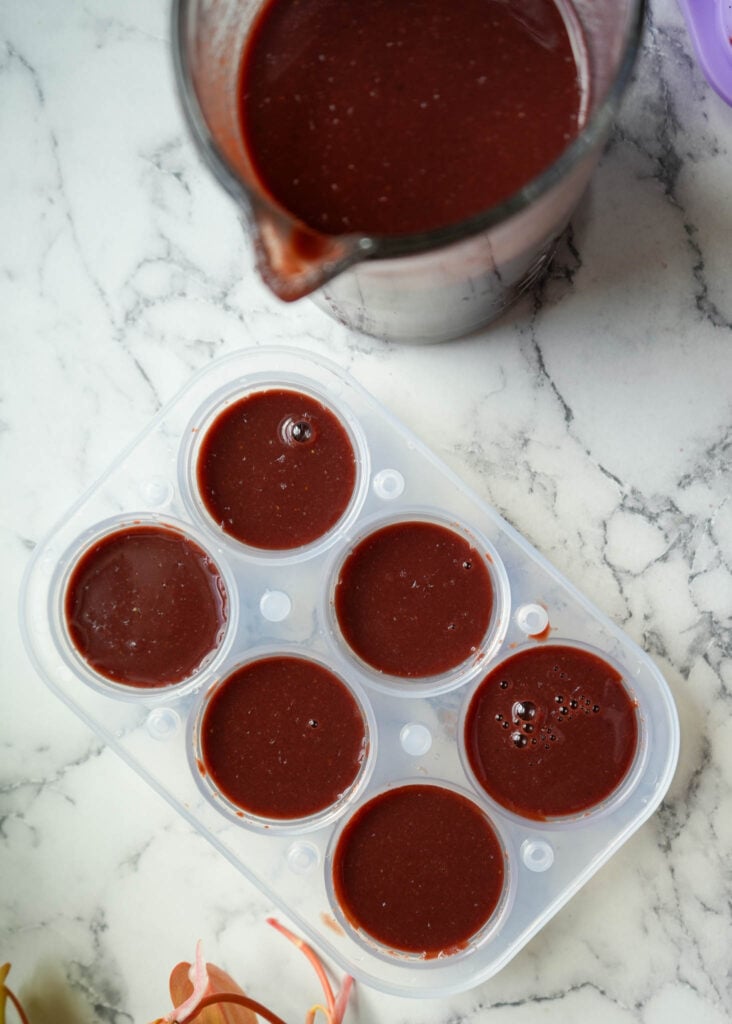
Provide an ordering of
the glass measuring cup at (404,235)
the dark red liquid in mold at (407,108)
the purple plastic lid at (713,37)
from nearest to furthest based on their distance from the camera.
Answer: the glass measuring cup at (404,235) < the dark red liquid in mold at (407,108) < the purple plastic lid at (713,37)

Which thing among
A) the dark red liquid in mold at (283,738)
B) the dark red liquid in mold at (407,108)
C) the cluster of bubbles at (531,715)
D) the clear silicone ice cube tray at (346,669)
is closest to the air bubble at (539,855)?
the clear silicone ice cube tray at (346,669)

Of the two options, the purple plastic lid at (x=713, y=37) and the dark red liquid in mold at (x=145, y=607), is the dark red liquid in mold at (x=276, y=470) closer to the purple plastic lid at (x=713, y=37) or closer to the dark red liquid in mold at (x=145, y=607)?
the dark red liquid in mold at (x=145, y=607)

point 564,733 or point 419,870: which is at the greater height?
point 564,733

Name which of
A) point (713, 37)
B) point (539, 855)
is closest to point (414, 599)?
point (539, 855)

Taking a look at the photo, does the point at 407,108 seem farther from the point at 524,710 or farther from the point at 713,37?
the point at 524,710

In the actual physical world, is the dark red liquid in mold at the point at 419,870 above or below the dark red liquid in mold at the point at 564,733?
below
